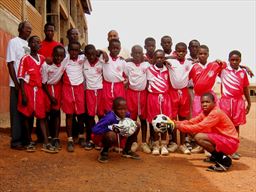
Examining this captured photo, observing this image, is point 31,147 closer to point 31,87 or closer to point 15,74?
point 31,87

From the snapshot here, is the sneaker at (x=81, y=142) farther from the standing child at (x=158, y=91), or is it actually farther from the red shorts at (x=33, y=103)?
the standing child at (x=158, y=91)

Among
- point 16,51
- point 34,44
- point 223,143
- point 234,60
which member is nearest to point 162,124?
point 223,143

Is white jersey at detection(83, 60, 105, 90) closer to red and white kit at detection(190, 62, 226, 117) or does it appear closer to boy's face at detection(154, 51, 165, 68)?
boy's face at detection(154, 51, 165, 68)

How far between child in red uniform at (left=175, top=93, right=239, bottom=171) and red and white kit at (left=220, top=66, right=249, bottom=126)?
0.75 metres

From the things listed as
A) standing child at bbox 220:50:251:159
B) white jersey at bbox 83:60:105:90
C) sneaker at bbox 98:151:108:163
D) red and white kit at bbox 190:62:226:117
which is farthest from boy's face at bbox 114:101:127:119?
standing child at bbox 220:50:251:159

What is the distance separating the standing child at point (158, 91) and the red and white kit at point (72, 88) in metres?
1.07

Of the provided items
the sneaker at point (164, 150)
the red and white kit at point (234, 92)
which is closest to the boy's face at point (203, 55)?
the red and white kit at point (234, 92)

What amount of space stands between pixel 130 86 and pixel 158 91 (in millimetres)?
455

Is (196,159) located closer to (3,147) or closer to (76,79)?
(76,79)

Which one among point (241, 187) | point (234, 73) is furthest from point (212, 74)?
point (241, 187)

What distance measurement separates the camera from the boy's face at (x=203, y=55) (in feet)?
17.5

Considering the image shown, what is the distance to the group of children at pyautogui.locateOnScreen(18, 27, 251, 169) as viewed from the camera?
5090 mm

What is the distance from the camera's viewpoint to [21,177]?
3.82 meters

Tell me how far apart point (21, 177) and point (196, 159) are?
251 cm
